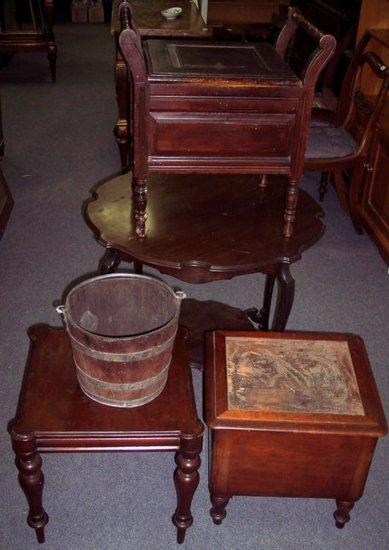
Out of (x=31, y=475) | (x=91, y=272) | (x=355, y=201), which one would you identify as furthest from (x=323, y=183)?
(x=31, y=475)

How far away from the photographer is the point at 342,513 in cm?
201

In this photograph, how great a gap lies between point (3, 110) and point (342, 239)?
308 centimetres

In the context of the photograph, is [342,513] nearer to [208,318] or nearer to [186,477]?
[186,477]

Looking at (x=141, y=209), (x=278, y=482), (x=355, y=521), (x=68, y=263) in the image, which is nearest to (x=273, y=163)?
(x=141, y=209)

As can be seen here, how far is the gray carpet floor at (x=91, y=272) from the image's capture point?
80.2 inches

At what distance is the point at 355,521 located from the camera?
82.3 inches

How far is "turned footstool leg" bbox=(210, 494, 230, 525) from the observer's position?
1.98 meters

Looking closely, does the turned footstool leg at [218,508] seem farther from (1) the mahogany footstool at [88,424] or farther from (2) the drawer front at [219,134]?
(2) the drawer front at [219,134]

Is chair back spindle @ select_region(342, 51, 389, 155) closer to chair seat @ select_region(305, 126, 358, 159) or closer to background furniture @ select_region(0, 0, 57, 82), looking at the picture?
chair seat @ select_region(305, 126, 358, 159)

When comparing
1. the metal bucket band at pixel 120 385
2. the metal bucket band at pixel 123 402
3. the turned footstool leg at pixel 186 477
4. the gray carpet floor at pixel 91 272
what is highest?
the metal bucket band at pixel 120 385

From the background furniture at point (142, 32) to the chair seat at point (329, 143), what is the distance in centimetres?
96

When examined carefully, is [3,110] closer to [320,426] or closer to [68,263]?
[68,263]

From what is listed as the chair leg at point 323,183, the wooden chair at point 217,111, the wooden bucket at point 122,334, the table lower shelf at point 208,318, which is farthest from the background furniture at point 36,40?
the wooden bucket at point 122,334

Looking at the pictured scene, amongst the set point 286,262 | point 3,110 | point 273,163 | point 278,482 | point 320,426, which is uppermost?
point 273,163
